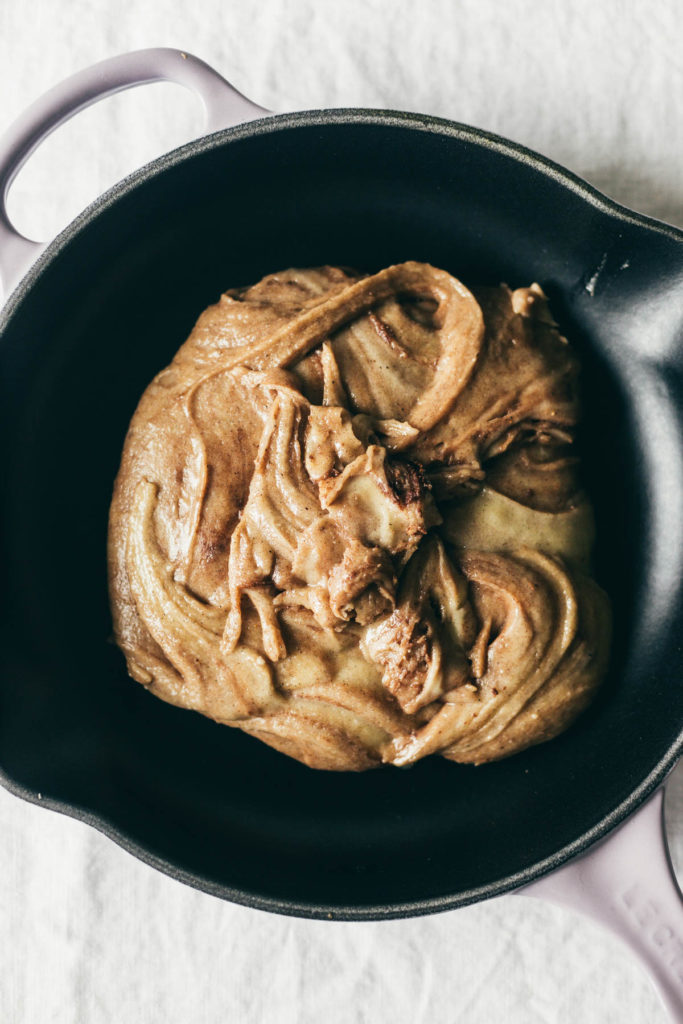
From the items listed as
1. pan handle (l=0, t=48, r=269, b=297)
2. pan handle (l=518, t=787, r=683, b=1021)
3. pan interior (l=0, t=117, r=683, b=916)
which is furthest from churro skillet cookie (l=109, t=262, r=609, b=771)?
pan handle (l=0, t=48, r=269, b=297)

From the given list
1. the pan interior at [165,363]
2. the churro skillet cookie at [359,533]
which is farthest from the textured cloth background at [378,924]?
the churro skillet cookie at [359,533]

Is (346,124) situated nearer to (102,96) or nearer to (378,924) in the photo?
(102,96)

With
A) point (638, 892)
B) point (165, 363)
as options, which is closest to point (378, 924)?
point (638, 892)

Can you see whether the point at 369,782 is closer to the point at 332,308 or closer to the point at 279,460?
the point at 279,460

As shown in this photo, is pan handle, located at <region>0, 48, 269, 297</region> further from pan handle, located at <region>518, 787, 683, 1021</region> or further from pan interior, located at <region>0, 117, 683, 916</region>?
pan handle, located at <region>518, 787, 683, 1021</region>

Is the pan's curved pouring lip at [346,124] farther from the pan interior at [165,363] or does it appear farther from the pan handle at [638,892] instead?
the pan handle at [638,892]

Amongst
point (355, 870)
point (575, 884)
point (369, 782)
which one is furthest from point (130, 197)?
point (575, 884)
